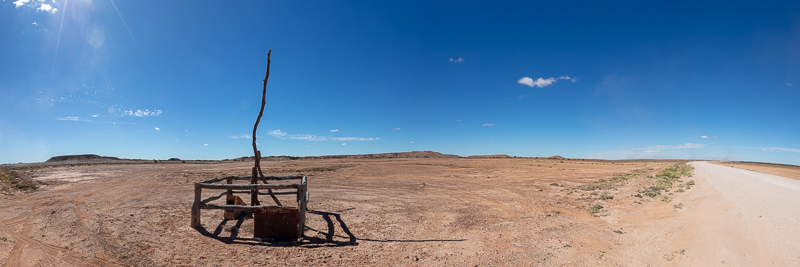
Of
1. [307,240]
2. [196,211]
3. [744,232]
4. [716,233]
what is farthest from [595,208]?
[196,211]

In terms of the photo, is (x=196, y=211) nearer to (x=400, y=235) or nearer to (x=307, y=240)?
(x=307, y=240)

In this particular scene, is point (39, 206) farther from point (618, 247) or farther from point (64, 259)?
point (618, 247)

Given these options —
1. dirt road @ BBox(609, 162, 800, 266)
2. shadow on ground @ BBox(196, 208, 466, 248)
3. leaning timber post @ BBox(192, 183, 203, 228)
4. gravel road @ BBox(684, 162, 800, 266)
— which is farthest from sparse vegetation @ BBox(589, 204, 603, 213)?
leaning timber post @ BBox(192, 183, 203, 228)

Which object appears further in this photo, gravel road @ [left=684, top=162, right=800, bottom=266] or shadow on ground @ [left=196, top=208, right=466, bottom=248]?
shadow on ground @ [left=196, top=208, right=466, bottom=248]

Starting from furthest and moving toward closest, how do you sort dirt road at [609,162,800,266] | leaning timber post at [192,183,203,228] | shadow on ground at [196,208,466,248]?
leaning timber post at [192,183,203,228]
shadow on ground at [196,208,466,248]
dirt road at [609,162,800,266]

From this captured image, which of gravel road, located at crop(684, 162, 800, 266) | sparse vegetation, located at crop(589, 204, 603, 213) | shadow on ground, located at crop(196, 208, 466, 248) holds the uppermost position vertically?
gravel road, located at crop(684, 162, 800, 266)

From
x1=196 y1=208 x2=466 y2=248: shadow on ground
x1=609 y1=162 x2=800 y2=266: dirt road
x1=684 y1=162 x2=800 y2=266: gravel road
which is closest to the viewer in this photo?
x1=684 y1=162 x2=800 y2=266: gravel road

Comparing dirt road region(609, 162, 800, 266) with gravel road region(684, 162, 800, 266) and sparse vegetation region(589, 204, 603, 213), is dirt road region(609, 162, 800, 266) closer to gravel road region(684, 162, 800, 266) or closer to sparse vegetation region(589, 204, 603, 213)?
gravel road region(684, 162, 800, 266)

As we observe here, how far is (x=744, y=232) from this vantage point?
6363mm

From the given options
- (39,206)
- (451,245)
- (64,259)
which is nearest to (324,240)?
(451,245)

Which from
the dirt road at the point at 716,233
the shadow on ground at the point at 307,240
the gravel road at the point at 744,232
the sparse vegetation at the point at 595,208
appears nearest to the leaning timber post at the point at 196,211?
the shadow on ground at the point at 307,240

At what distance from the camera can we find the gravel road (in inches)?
203

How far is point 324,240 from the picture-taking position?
7.10 metres

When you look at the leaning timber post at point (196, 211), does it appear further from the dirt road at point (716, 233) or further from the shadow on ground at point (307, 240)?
the dirt road at point (716, 233)
